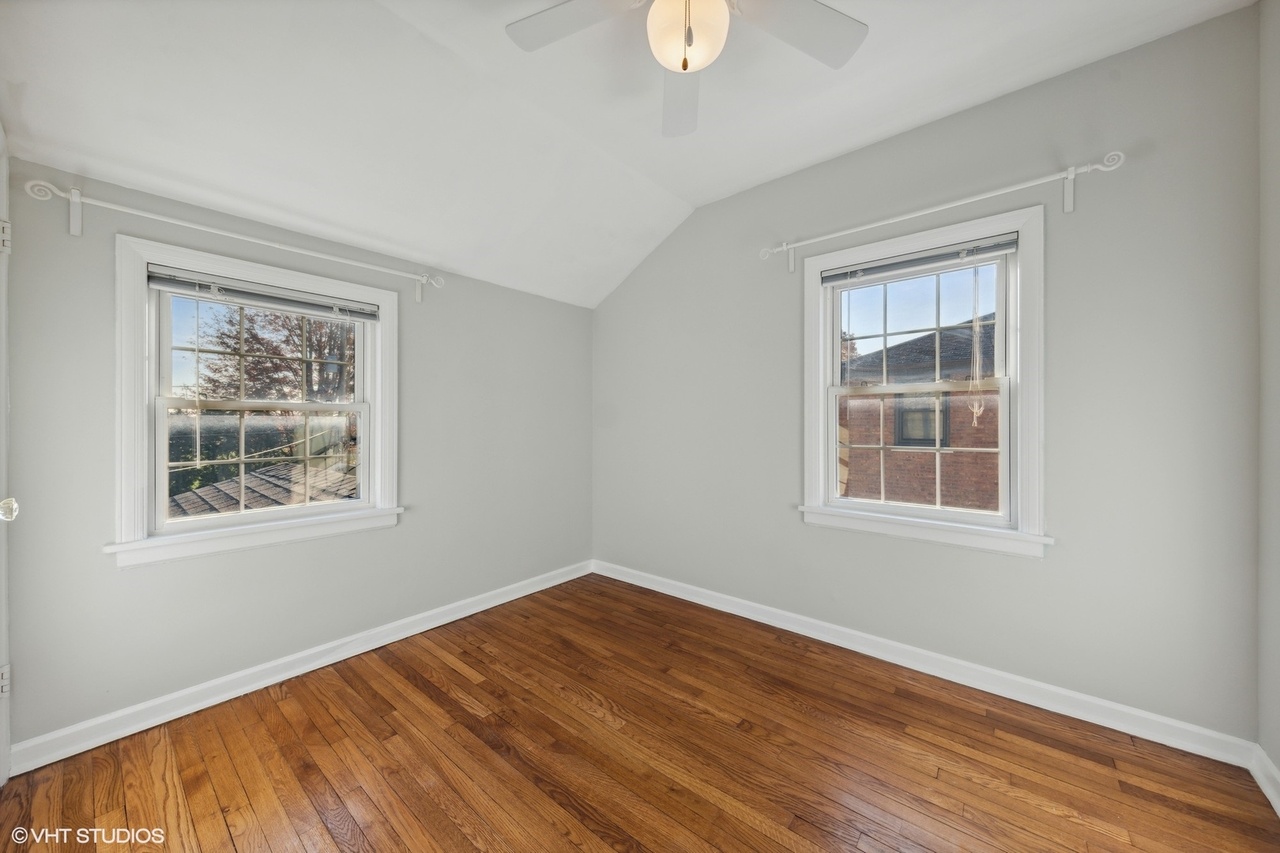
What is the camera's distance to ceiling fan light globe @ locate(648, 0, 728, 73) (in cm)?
145

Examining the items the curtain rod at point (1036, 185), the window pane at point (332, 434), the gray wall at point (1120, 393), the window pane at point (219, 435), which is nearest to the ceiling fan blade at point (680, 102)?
the gray wall at point (1120, 393)

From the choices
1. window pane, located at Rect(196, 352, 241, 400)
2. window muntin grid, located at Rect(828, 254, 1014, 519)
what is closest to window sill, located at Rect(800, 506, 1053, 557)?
window muntin grid, located at Rect(828, 254, 1014, 519)

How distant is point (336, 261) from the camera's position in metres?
2.58

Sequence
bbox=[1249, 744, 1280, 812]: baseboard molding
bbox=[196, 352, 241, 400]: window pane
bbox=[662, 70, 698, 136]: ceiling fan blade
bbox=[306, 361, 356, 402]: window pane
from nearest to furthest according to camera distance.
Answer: bbox=[1249, 744, 1280, 812]: baseboard molding → bbox=[662, 70, 698, 136]: ceiling fan blade → bbox=[196, 352, 241, 400]: window pane → bbox=[306, 361, 356, 402]: window pane

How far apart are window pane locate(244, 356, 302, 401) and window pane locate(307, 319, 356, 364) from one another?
0.12 meters

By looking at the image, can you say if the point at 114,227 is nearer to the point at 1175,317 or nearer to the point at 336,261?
the point at 336,261

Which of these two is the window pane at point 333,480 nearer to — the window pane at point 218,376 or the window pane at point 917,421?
the window pane at point 218,376

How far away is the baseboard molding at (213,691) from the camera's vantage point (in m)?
1.79

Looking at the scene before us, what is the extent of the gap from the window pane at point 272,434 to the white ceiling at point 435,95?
3.16ft

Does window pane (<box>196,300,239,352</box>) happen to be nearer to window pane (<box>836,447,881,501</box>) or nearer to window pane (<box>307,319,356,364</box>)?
window pane (<box>307,319,356,364</box>)

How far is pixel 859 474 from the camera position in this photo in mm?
2717

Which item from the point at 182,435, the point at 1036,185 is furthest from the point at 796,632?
the point at 182,435

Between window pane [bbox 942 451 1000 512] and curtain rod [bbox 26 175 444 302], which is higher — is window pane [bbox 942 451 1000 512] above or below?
below

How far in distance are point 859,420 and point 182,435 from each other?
335 centimetres
